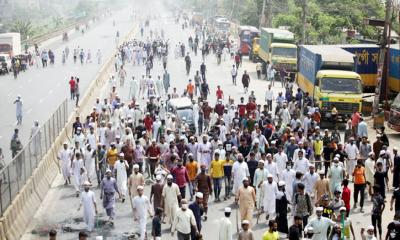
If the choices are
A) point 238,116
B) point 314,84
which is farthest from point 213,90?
point 238,116

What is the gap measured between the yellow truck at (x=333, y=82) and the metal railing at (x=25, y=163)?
413 inches

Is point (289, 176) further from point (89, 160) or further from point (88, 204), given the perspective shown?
point (89, 160)

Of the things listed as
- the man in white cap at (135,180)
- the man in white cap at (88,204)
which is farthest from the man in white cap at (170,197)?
the man in white cap at (88,204)

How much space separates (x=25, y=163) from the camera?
53.3 feet

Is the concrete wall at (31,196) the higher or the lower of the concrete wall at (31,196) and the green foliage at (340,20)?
the lower

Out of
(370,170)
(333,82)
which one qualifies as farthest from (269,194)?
(333,82)

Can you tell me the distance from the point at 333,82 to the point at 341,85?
15.4 inches

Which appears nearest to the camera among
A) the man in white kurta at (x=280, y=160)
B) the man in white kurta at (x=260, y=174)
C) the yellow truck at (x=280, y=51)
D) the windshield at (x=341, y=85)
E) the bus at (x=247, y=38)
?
the man in white kurta at (x=260, y=174)

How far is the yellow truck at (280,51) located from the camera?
41.3 m

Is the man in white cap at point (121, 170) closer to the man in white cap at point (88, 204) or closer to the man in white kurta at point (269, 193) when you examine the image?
the man in white cap at point (88, 204)

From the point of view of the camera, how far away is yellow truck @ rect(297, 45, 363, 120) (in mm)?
26016

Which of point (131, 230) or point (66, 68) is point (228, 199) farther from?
point (66, 68)

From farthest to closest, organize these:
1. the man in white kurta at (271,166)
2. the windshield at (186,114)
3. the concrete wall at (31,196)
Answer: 1. the windshield at (186,114)
2. the man in white kurta at (271,166)
3. the concrete wall at (31,196)

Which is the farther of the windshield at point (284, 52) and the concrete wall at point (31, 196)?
the windshield at point (284, 52)
